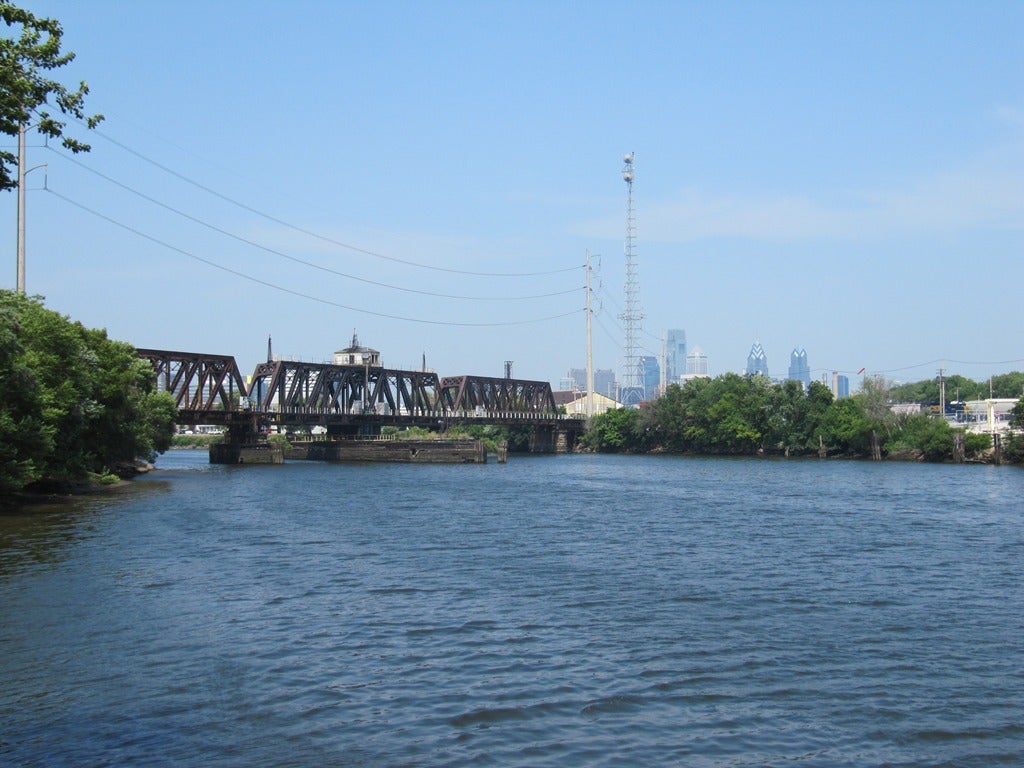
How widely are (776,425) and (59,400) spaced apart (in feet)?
363

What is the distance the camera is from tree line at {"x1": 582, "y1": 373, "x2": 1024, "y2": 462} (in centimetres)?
11881

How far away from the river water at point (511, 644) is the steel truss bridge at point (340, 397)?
2852 inches

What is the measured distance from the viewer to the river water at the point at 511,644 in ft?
48.1

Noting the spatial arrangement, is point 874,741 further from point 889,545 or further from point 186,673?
point 889,545

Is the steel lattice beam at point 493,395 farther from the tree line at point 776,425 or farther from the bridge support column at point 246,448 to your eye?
the bridge support column at point 246,448

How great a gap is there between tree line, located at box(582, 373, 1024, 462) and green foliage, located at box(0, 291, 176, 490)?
90.2 meters

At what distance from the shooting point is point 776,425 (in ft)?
460

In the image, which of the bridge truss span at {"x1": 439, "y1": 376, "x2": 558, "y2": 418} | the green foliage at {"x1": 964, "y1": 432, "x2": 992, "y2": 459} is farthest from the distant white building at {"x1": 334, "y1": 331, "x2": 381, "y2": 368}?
the green foliage at {"x1": 964, "y1": 432, "x2": 992, "y2": 459}

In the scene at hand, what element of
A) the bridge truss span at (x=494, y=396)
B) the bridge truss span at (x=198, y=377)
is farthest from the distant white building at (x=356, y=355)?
the bridge truss span at (x=198, y=377)

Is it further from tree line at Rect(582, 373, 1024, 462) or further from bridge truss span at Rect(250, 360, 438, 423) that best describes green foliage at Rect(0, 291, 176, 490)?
tree line at Rect(582, 373, 1024, 462)

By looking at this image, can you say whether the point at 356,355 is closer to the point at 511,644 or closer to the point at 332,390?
the point at 332,390

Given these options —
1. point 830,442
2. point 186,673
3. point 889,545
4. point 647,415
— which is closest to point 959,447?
point 830,442

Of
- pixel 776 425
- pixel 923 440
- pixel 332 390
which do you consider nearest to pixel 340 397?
pixel 332 390

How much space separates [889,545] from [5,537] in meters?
34.1
